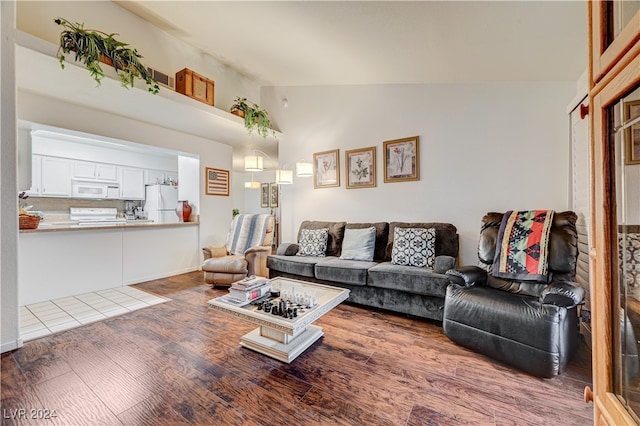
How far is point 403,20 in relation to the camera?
206 centimetres

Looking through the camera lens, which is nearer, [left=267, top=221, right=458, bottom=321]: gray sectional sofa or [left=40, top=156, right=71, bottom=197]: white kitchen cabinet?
Answer: [left=267, top=221, right=458, bottom=321]: gray sectional sofa

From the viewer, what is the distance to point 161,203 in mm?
5547

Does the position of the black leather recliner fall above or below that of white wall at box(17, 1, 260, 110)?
below

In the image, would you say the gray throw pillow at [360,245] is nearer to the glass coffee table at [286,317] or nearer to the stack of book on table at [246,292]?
the glass coffee table at [286,317]

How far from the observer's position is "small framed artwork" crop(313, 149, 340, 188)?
3910 mm

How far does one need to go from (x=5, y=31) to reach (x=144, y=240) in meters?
2.62

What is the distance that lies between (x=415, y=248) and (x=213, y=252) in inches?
109

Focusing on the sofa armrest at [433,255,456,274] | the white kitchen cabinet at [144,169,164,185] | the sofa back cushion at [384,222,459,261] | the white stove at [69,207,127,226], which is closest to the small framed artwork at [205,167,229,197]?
the white kitchen cabinet at [144,169,164,185]

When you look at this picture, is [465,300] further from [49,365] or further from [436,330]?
[49,365]

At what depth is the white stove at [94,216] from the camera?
16.5 ft

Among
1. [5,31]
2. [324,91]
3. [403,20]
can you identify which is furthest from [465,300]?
[5,31]

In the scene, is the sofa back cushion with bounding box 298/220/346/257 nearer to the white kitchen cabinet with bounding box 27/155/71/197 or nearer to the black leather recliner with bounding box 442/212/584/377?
the black leather recliner with bounding box 442/212/584/377

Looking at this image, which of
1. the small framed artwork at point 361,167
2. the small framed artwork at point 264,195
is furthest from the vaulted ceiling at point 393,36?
the small framed artwork at point 264,195

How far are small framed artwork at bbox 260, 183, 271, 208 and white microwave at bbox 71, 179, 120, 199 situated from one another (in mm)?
3610
